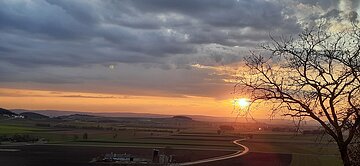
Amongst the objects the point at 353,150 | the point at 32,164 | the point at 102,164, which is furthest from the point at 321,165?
the point at 353,150

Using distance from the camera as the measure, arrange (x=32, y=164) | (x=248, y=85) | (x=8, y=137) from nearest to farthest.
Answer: (x=248, y=85) → (x=32, y=164) → (x=8, y=137)

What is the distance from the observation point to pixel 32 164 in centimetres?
5312

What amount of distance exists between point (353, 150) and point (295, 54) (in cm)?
293

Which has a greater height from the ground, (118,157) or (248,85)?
(248,85)

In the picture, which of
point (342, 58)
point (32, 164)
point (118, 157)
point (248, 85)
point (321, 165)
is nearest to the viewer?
point (342, 58)

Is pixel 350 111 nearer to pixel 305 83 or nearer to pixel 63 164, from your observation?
pixel 305 83

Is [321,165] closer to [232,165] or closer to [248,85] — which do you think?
[232,165]

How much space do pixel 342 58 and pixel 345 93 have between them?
0.79 m

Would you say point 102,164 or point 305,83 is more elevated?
point 305,83

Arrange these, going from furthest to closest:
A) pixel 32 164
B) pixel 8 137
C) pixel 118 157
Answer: pixel 8 137 → pixel 118 157 → pixel 32 164

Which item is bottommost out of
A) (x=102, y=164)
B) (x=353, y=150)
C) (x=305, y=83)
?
(x=102, y=164)

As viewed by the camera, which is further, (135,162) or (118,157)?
(118,157)

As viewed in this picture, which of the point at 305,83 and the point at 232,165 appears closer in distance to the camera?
the point at 305,83

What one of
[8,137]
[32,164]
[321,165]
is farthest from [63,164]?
[8,137]
